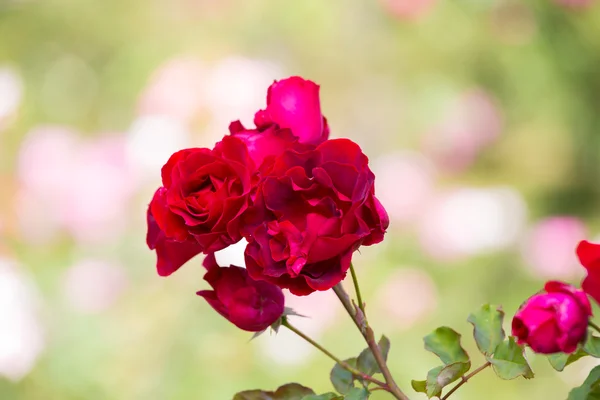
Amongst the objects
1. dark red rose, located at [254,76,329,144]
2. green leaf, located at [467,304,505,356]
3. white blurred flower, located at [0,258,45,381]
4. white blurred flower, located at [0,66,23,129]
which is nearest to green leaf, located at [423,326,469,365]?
green leaf, located at [467,304,505,356]

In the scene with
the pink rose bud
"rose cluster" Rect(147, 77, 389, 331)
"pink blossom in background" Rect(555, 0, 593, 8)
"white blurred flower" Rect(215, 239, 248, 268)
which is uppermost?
"pink blossom in background" Rect(555, 0, 593, 8)

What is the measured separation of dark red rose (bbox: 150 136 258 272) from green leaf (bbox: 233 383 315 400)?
0.10 m

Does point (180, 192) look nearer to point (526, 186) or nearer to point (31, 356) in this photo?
point (31, 356)

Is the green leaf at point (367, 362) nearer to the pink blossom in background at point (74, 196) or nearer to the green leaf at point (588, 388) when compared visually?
the green leaf at point (588, 388)

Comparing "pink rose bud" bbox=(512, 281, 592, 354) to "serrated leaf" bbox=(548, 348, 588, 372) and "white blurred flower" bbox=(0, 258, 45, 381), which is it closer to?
"serrated leaf" bbox=(548, 348, 588, 372)

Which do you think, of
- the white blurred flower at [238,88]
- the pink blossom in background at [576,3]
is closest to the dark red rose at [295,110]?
→ the white blurred flower at [238,88]

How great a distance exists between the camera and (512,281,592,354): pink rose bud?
323mm

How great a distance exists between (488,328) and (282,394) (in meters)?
0.11

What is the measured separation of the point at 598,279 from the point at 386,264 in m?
1.03

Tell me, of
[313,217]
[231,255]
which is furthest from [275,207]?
[231,255]

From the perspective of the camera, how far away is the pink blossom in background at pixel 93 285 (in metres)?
1.32

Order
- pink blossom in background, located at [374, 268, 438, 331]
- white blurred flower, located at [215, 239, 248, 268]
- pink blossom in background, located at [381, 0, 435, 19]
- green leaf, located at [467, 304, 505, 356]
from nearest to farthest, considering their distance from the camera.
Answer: green leaf, located at [467, 304, 505, 356], white blurred flower, located at [215, 239, 248, 268], pink blossom in background, located at [374, 268, 438, 331], pink blossom in background, located at [381, 0, 435, 19]

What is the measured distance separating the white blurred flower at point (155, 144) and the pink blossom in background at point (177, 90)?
17mm

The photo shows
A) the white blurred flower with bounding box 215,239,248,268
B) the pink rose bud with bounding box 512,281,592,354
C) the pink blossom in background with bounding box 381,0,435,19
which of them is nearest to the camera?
the pink rose bud with bounding box 512,281,592,354
